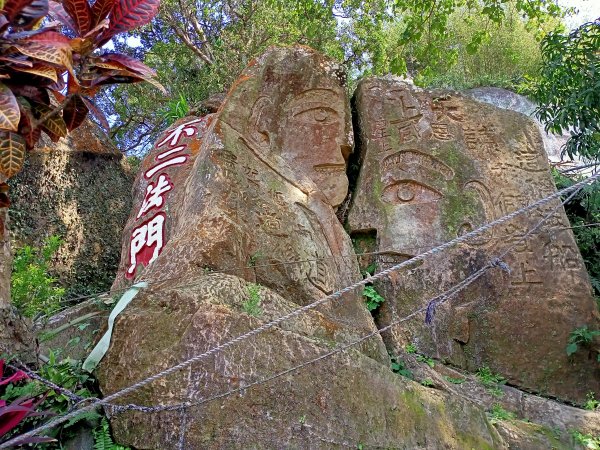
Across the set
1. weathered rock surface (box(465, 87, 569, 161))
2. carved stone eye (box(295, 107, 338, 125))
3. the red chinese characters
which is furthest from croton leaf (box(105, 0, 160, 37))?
weathered rock surface (box(465, 87, 569, 161))

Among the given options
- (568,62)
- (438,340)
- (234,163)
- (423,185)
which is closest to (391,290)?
(438,340)

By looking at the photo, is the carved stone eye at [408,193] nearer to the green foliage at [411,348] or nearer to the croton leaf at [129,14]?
the green foliage at [411,348]

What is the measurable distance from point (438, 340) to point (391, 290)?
60 centimetres

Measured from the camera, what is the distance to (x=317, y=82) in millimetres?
6266

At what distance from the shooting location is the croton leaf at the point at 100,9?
6.92 feet

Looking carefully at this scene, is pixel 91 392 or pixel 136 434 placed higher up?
pixel 91 392

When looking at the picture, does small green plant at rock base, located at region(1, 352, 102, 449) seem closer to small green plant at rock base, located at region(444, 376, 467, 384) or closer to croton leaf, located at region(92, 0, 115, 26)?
croton leaf, located at region(92, 0, 115, 26)

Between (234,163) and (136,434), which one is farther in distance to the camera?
(234,163)

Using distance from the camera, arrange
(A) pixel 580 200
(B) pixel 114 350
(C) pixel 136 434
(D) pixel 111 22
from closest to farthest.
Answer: (D) pixel 111 22 < (C) pixel 136 434 < (B) pixel 114 350 < (A) pixel 580 200

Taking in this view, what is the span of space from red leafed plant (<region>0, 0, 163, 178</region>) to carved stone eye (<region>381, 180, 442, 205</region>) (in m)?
3.99

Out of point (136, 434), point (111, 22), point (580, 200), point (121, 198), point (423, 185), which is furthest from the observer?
point (121, 198)

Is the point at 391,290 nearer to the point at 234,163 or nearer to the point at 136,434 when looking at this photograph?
the point at 234,163

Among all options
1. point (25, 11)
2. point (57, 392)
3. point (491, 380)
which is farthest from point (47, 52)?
point (491, 380)

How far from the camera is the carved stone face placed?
5992 millimetres
